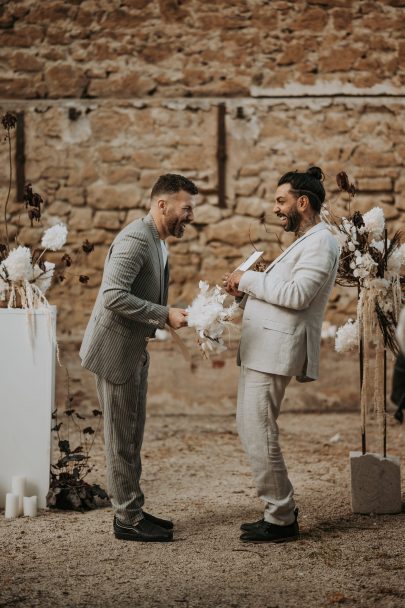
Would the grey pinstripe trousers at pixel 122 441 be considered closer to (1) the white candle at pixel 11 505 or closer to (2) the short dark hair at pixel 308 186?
(1) the white candle at pixel 11 505

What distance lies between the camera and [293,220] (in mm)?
3742

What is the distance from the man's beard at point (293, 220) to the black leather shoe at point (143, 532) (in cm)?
160

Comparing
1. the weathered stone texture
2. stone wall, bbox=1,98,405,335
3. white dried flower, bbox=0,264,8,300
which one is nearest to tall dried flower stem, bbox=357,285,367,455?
white dried flower, bbox=0,264,8,300

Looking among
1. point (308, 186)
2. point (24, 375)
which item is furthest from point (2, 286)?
point (308, 186)

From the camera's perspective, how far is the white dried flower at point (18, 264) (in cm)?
434

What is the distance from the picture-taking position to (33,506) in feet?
14.0

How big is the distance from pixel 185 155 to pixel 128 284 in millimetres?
4182

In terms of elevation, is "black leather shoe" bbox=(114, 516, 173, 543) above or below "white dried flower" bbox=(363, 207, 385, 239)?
below

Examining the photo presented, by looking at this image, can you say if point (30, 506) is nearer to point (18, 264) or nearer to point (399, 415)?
point (18, 264)

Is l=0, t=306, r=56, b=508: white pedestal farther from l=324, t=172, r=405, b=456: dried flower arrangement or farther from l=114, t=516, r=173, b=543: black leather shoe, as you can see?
l=324, t=172, r=405, b=456: dried flower arrangement

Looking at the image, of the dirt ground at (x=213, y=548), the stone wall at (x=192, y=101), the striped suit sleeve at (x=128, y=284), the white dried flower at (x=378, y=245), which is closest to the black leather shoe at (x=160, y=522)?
the dirt ground at (x=213, y=548)

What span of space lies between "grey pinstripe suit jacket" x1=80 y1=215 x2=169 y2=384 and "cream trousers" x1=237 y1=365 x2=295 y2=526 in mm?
556

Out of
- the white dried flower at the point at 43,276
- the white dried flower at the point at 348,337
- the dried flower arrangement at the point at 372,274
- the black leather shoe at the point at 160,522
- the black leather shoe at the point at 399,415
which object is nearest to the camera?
the black leather shoe at the point at 160,522

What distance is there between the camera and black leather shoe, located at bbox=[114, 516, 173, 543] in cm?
377
